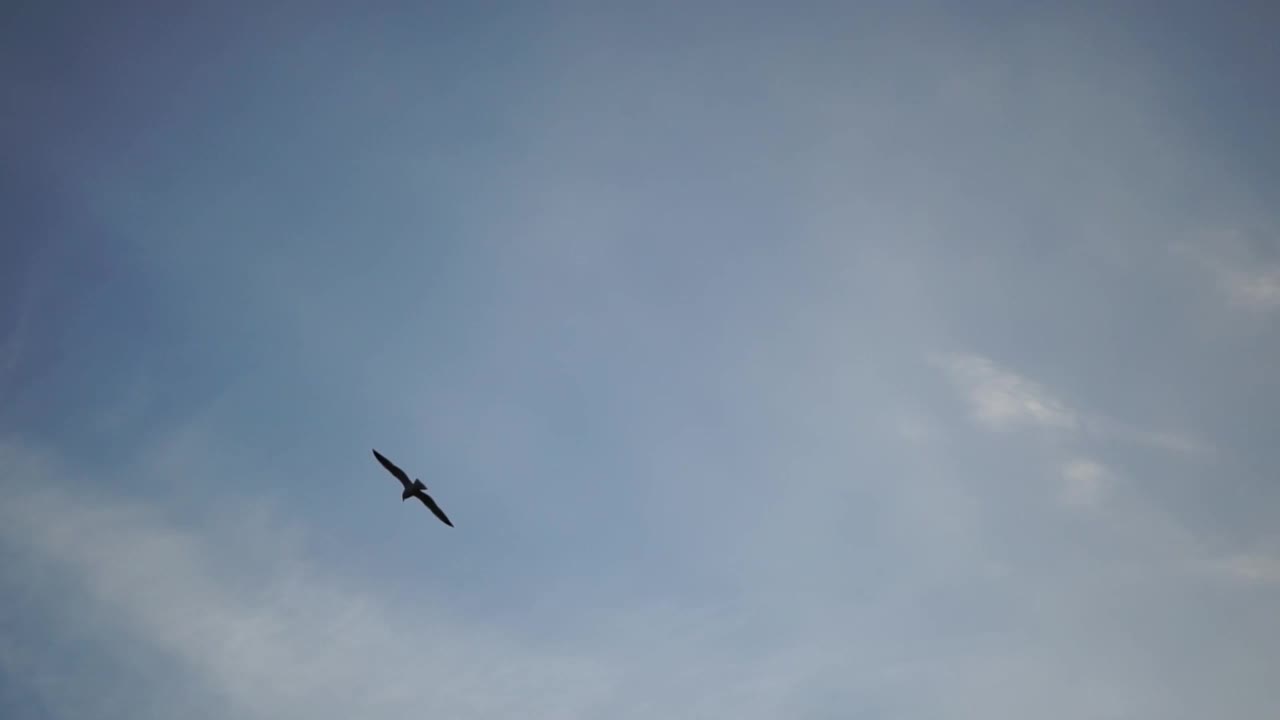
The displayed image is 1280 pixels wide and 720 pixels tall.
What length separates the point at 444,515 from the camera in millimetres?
76750

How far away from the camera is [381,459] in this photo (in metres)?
73.0

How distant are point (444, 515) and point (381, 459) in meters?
7.13
